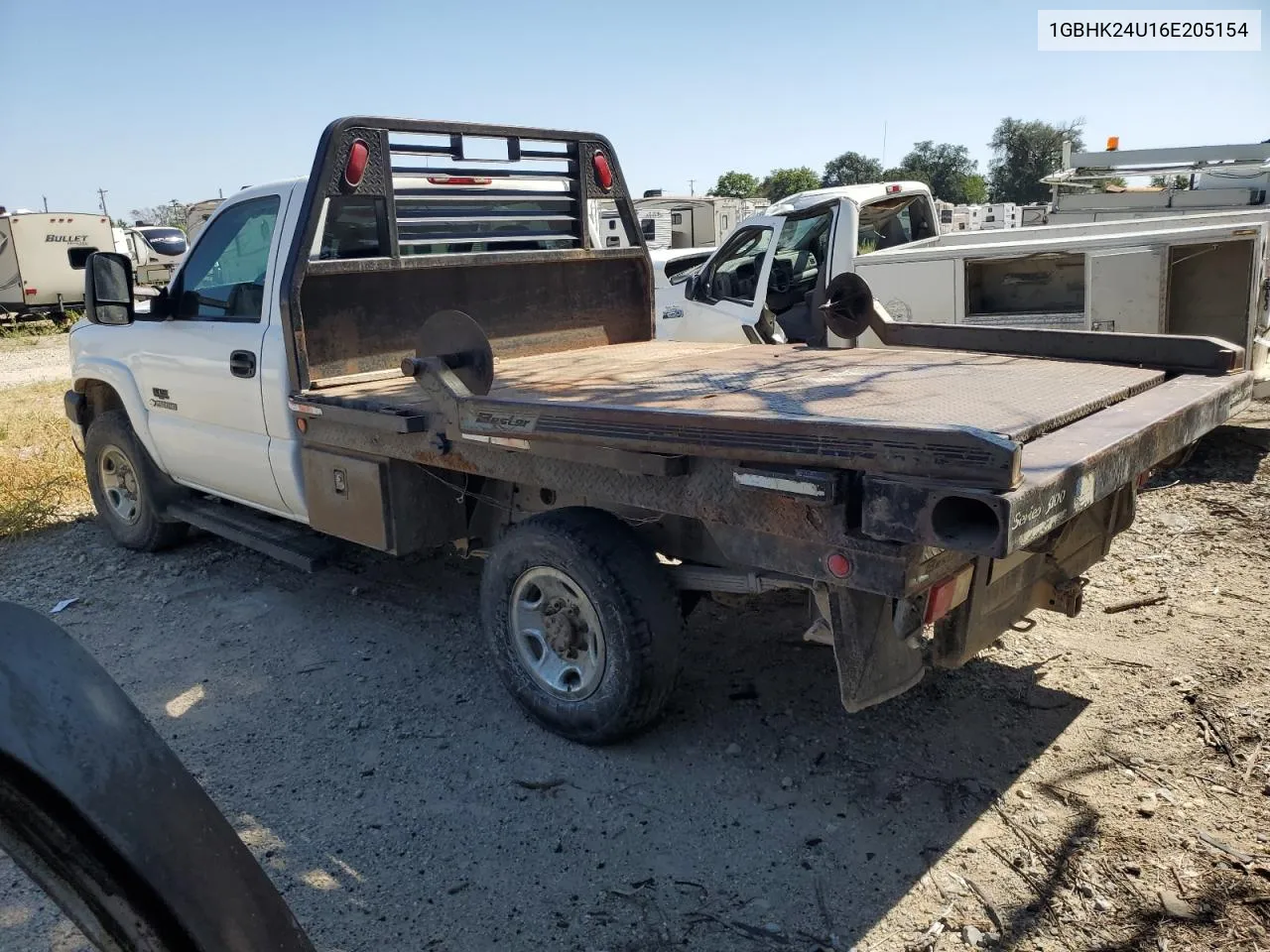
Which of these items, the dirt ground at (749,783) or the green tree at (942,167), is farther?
the green tree at (942,167)

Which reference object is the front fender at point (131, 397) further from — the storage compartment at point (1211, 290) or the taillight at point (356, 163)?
the storage compartment at point (1211, 290)

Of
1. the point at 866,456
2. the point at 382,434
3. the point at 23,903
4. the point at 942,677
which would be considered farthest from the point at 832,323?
the point at 23,903

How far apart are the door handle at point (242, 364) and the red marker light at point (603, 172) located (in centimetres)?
218

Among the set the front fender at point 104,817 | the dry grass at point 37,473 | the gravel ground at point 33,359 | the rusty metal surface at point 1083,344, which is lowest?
the dry grass at point 37,473

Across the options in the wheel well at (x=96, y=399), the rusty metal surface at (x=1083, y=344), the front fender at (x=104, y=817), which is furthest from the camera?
the wheel well at (x=96, y=399)

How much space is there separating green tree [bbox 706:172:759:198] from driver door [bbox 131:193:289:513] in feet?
166

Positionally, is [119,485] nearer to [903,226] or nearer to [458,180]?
[458,180]

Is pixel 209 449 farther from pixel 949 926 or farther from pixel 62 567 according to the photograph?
pixel 949 926

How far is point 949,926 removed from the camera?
280 centimetres

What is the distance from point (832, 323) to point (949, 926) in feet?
9.70

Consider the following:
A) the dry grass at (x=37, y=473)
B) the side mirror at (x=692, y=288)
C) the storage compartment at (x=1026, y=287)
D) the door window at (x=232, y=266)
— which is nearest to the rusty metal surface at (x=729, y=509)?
the door window at (x=232, y=266)

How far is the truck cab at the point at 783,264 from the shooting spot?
8.52 metres

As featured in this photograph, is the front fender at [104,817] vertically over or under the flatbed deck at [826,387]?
under

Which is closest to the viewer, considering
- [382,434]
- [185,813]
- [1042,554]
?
[185,813]
